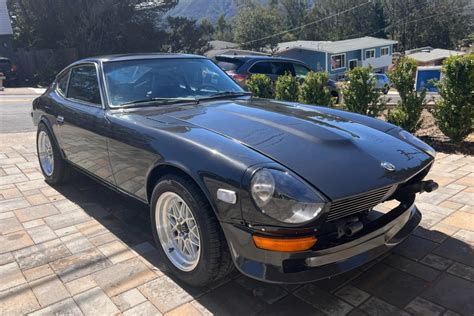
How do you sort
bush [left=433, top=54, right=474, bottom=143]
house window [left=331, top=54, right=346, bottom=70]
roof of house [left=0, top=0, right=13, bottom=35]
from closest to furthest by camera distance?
bush [left=433, top=54, right=474, bottom=143], roof of house [left=0, top=0, right=13, bottom=35], house window [left=331, top=54, right=346, bottom=70]

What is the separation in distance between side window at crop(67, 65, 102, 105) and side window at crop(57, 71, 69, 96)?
15cm

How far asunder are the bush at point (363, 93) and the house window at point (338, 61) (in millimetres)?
42817

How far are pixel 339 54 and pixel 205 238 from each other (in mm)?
48699

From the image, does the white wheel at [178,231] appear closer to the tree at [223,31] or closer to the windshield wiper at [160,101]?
the windshield wiper at [160,101]

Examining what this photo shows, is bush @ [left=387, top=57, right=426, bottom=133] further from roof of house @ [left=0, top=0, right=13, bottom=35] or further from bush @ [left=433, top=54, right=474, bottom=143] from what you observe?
roof of house @ [left=0, top=0, right=13, bottom=35]

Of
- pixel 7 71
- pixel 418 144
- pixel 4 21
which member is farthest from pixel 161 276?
pixel 4 21

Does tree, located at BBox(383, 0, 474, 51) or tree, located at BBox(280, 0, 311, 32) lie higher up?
tree, located at BBox(280, 0, 311, 32)

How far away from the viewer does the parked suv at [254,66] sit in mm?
9930

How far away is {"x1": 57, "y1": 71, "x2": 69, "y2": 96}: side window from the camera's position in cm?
473

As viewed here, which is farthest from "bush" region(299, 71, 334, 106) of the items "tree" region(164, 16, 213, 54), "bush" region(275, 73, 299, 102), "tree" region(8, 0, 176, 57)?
"tree" region(164, 16, 213, 54)

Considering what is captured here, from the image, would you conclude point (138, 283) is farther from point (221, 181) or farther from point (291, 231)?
point (291, 231)

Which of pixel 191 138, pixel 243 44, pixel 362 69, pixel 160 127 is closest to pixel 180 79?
pixel 160 127

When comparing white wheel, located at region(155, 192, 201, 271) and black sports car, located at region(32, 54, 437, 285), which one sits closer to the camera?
black sports car, located at region(32, 54, 437, 285)

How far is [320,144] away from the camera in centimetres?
268
